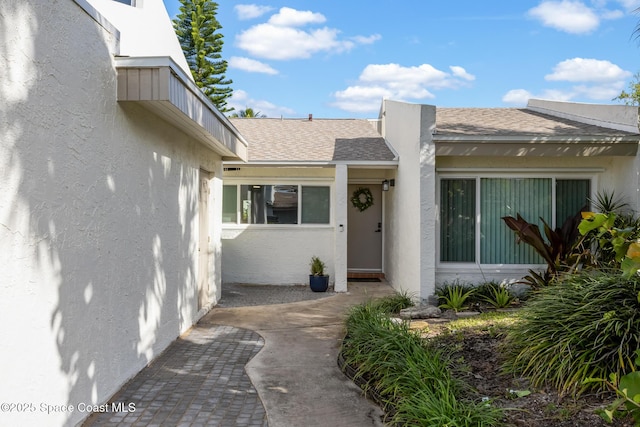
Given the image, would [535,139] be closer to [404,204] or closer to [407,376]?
[404,204]

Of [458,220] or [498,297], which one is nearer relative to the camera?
[498,297]

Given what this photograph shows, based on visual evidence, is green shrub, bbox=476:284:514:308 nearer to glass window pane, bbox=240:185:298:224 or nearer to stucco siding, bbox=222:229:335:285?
stucco siding, bbox=222:229:335:285

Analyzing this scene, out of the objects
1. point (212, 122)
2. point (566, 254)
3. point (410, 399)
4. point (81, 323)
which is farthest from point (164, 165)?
point (566, 254)

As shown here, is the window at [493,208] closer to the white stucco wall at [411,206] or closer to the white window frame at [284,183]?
the white stucco wall at [411,206]

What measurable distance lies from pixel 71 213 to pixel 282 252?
27.9 ft

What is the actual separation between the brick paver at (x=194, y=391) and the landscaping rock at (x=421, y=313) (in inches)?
100

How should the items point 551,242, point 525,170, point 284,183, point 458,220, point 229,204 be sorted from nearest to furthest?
point 551,242 < point 525,170 < point 458,220 < point 284,183 < point 229,204

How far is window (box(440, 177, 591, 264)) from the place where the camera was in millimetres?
9336

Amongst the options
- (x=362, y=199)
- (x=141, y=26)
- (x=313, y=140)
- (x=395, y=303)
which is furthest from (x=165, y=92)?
(x=362, y=199)

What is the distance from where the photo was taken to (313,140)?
13391 millimetres

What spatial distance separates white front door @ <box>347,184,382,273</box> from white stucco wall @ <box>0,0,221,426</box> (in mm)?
8197

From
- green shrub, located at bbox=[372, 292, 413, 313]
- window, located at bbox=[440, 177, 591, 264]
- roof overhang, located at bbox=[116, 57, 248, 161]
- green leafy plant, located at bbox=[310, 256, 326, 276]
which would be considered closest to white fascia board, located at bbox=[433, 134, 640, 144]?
window, located at bbox=[440, 177, 591, 264]

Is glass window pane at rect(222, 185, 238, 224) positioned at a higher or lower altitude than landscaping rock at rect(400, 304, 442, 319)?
higher

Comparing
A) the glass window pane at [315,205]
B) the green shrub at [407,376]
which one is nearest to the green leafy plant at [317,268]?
the glass window pane at [315,205]
